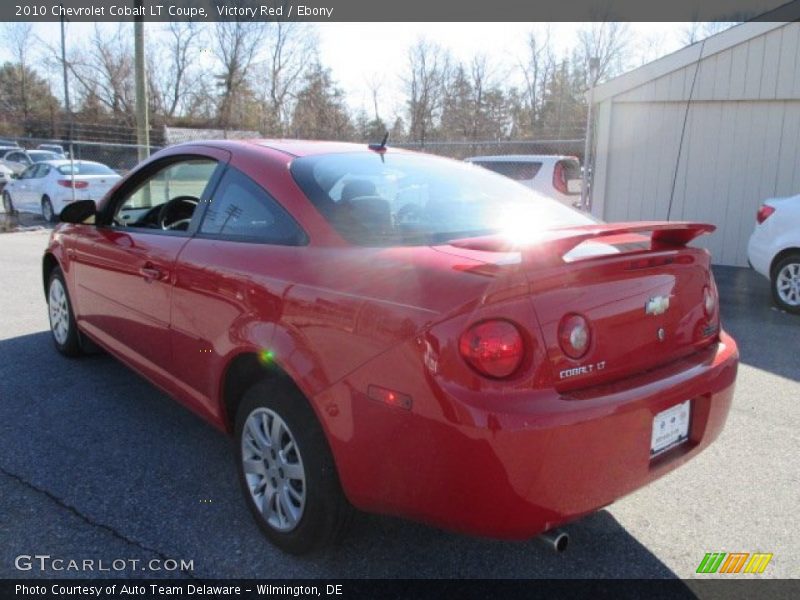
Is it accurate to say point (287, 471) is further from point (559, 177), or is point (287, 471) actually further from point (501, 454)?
point (559, 177)

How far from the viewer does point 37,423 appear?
3.85m

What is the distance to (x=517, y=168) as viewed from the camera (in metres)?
11.1

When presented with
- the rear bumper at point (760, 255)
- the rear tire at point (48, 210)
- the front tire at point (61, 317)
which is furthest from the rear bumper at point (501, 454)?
the rear tire at point (48, 210)

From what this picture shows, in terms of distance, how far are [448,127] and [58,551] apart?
36.8 metres

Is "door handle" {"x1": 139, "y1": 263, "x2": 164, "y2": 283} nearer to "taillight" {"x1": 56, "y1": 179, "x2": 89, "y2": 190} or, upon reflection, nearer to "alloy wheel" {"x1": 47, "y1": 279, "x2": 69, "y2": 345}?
"alloy wheel" {"x1": 47, "y1": 279, "x2": 69, "y2": 345}

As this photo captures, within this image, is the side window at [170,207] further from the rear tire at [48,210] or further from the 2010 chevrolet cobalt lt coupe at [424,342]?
the rear tire at [48,210]

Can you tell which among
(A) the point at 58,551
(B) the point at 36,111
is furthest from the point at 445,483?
(B) the point at 36,111

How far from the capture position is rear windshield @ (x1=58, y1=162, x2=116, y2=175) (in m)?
14.9

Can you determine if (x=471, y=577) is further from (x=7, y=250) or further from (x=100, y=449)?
(x=7, y=250)

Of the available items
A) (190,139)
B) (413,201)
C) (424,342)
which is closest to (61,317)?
(413,201)

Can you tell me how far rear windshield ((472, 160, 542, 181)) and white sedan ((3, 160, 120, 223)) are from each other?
8497 mm

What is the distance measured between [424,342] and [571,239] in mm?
596

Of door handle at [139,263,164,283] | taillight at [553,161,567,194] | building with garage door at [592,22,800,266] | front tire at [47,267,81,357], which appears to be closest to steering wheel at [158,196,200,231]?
door handle at [139,263,164,283]

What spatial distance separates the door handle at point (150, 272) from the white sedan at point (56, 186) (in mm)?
11914
